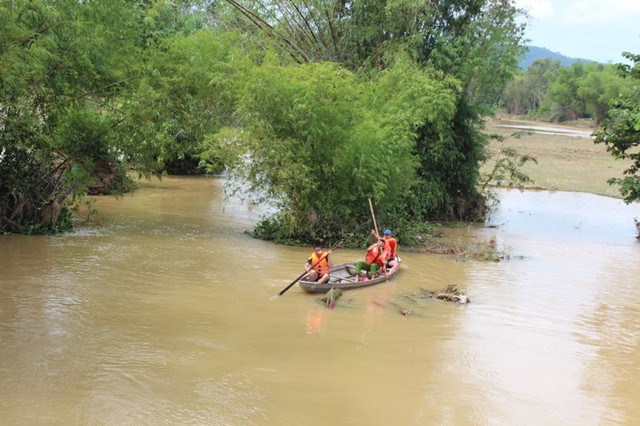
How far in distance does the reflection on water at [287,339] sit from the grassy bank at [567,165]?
11.1 metres

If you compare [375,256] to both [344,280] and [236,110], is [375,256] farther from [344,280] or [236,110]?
[236,110]

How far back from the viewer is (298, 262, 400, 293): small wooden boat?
1195 cm

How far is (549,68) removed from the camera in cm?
10981

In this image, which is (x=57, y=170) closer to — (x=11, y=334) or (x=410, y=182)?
(x=11, y=334)

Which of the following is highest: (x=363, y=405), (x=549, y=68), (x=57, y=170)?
(x=549, y=68)

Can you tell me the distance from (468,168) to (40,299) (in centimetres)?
1424

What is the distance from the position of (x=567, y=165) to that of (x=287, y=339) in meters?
31.3

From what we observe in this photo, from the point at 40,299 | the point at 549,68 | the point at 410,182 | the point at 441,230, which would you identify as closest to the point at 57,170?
the point at 40,299

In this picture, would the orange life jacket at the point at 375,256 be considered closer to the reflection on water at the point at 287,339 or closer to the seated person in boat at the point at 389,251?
the seated person in boat at the point at 389,251

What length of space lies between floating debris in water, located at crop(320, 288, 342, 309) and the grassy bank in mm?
13009

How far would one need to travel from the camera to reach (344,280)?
513 inches

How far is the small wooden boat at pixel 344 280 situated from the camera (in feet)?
39.2

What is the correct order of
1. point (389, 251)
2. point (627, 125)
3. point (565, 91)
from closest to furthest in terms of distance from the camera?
1. point (389, 251)
2. point (627, 125)
3. point (565, 91)

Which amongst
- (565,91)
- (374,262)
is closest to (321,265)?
(374,262)
